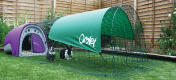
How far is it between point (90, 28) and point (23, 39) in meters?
4.18

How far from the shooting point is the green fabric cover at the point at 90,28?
13.9 feet

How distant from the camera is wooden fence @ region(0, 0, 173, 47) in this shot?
7867 mm

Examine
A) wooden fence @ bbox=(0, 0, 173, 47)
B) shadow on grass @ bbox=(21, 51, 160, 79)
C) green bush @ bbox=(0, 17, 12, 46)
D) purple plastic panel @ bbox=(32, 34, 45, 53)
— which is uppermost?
wooden fence @ bbox=(0, 0, 173, 47)

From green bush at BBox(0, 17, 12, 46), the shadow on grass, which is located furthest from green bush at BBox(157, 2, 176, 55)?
green bush at BBox(0, 17, 12, 46)

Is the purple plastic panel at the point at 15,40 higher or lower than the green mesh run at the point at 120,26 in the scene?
lower

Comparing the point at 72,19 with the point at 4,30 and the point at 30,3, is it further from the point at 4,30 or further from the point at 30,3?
the point at 30,3

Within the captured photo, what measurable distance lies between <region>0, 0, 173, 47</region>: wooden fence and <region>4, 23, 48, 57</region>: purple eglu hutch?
7.28ft

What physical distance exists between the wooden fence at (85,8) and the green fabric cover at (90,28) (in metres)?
2.50

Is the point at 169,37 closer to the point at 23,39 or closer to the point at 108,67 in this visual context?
the point at 108,67

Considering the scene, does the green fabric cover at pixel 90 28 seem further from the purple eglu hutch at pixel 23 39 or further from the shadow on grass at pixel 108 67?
the purple eglu hutch at pixel 23 39

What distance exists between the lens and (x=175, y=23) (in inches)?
273

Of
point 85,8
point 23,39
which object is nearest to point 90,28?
point 23,39

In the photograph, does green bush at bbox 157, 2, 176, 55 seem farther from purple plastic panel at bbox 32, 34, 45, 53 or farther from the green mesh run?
purple plastic panel at bbox 32, 34, 45, 53

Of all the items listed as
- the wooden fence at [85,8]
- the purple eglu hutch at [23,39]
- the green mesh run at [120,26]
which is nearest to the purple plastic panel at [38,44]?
the purple eglu hutch at [23,39]
